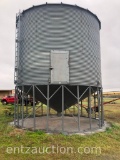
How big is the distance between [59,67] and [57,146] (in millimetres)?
5642

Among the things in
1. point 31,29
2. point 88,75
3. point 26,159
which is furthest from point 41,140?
point 31,29

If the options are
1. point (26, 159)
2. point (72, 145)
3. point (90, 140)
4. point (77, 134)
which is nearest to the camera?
point (26, 159)

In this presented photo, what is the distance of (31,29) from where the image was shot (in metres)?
16.1

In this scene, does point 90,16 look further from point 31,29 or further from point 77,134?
point 77,134

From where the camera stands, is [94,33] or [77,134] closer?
[77,134]

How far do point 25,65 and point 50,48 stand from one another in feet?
7.96

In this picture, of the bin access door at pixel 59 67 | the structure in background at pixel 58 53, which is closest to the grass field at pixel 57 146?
the structure in background at pixel 58 53

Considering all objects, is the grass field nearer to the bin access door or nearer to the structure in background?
the structure in background

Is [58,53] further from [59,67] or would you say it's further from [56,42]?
[59,67]

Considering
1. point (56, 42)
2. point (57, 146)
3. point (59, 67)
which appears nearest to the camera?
point (57, 146)

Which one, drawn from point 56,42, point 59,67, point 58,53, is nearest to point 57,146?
point 59,67

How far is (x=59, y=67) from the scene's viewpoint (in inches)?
595

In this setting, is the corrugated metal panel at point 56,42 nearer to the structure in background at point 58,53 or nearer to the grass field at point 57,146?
the structure in background at point 58,53

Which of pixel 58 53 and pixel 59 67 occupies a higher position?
pixel 58 53
